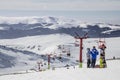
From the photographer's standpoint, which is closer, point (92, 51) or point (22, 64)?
point (92, 51)

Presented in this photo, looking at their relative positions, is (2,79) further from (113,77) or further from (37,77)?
(113,77)

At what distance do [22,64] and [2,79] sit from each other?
164 meters

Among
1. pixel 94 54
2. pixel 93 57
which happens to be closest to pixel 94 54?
pixel 94 54

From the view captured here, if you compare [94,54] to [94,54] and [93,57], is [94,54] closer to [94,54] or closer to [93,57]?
[94,54]

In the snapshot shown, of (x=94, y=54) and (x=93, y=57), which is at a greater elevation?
(x=94, y=54)

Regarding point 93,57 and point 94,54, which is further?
point 93,57

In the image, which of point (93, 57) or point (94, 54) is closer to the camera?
point (94, 54)

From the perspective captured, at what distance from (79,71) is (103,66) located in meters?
4.44

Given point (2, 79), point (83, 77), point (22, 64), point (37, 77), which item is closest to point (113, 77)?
point (83, 77)

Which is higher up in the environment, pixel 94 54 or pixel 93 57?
pixel 94 54

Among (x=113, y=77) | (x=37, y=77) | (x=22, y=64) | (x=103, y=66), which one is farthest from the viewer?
(x=22, y=64)

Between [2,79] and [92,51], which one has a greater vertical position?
[92,51]

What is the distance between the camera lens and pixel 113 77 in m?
25.3

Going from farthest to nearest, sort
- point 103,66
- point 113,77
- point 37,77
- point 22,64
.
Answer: point 22,64, point 103,66, point 37,77, point 113,77
